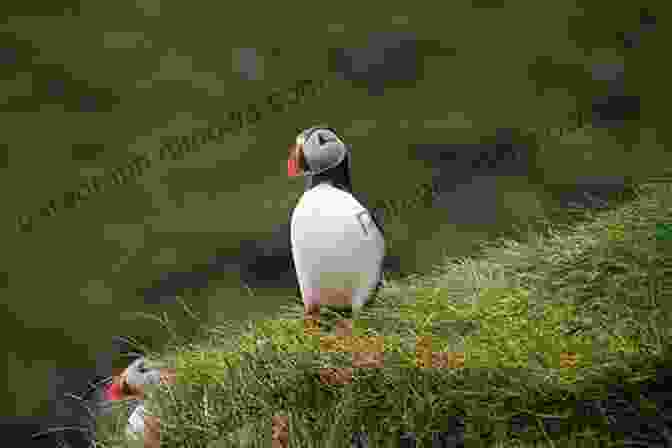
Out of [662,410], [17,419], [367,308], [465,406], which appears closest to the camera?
[662,410]

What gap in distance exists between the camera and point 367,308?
2.13 metres

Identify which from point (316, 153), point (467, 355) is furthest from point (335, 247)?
point (467, 355)

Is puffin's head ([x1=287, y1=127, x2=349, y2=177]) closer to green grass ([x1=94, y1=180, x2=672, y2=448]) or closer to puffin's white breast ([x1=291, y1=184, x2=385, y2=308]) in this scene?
puffin's white breast ([x1=291, y1=184, x2=385, y2=308])

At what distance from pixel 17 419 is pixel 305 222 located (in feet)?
5.24

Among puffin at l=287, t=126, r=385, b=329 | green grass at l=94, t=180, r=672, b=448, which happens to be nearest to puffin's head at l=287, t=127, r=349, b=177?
puffin at l=287, t=126, r=385, b=329

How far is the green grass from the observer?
1563mm

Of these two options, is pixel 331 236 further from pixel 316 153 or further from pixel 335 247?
pixel 316 153

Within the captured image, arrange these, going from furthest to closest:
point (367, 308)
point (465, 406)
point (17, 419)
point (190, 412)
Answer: point (17, 419) → point (367, 308) → point (190, 412) → point (465, 406)

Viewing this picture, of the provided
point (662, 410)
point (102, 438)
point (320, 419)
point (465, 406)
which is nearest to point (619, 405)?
point (662, 410)

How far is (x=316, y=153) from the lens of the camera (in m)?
2.07

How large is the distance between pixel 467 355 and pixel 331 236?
442 mm

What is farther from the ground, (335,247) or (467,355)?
(335,247)

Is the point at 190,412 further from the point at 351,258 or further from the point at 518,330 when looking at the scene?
the point at 518,330

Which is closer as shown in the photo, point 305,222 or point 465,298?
point 305,222
